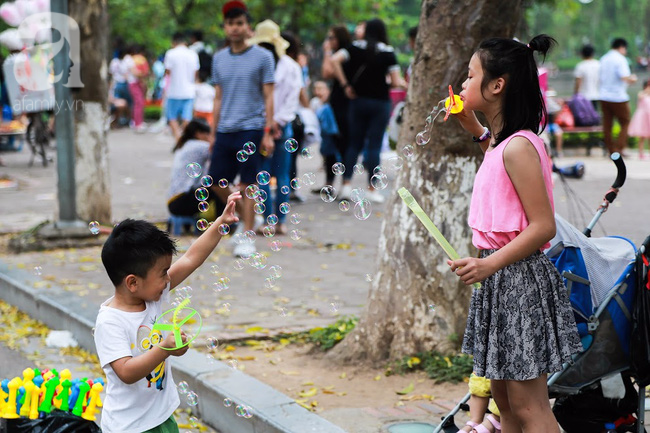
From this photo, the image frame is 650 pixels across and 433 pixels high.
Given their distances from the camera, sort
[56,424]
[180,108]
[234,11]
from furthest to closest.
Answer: [180,108]
[234,11]
[56,424]

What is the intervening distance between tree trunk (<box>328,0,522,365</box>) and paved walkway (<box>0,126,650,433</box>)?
1.58ft

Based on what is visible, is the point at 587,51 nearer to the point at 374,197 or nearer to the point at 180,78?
the point at 180,78

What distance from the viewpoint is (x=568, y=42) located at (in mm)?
77312

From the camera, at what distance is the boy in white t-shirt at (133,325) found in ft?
9.78

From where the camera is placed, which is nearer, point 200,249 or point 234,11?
point 200,249

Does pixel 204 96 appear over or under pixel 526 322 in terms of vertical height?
under

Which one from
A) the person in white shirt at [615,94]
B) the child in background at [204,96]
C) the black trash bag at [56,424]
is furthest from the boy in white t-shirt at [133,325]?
the person in white shirt at [615,94]

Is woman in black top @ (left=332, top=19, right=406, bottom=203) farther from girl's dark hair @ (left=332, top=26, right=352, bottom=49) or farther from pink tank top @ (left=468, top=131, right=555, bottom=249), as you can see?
pink tank top @ (left=468, top=131, right=555, bottom=249)

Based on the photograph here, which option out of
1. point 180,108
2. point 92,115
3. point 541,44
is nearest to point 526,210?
point 541,44

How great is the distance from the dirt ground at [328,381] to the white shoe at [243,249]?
7.38 ft

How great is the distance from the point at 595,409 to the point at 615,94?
11.2 meters

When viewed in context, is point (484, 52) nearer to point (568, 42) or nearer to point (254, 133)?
point (254, 133)

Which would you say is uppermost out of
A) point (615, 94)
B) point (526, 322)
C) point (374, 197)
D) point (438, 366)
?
point (526, 322)

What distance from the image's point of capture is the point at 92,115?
8602 mm
